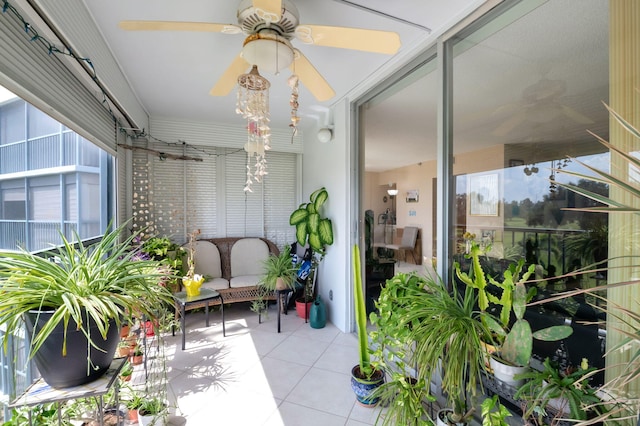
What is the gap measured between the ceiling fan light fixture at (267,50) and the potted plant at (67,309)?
1166 mm

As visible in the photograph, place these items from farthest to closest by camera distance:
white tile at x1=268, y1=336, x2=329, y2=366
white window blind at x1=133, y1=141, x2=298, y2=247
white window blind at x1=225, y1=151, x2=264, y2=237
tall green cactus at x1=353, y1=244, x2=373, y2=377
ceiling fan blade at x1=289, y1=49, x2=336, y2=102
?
white window blind at x1=225, y1=151, x2=264, y2=237 < white window blind at x1=133, y1=141, x2=298, y2=247 < white tile at x1=268, y1=336, x2=329, y2=366 < tall green cactus at x1=353, y1=244, x2=373, y2=377 < ceiling fan blade at x1=289, y1=49, x2=336, y2=102

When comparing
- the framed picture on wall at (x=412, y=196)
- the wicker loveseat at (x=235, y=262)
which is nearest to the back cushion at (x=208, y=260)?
the wicker loveseat at (x=235, y=262)

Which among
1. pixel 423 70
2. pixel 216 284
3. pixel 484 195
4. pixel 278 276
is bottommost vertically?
pixel 216 284

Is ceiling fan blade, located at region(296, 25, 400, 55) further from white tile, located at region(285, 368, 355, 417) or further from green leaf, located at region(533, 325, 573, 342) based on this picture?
white tile, located at region(285, 368, 355, 417)

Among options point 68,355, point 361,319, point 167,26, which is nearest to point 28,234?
point 68,355

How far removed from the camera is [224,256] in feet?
12.9

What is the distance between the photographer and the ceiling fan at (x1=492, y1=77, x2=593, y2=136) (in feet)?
4.41

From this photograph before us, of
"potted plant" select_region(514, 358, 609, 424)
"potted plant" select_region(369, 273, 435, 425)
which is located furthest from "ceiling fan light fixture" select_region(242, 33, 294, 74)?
"potted plant" select_region(514, 358, 609, 424)

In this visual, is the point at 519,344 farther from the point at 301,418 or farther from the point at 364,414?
the point at 301,418

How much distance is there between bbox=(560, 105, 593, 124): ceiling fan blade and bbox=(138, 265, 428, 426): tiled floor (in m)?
1.46

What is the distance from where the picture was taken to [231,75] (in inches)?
70.4

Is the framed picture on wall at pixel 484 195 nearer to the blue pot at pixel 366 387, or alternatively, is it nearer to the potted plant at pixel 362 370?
the potted plant at pixel 362 370

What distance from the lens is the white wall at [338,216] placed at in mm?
2980

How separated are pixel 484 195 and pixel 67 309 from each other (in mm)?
2072
